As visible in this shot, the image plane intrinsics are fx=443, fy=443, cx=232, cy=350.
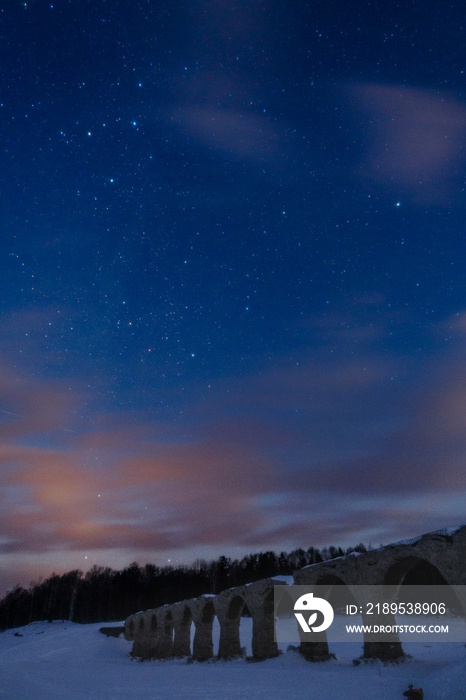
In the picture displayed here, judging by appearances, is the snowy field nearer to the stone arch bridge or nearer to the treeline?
the stone arch bridge

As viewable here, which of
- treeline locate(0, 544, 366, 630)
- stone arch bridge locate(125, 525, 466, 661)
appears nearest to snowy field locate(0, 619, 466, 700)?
stone arch bridge locate(125, 525, 466, 661)

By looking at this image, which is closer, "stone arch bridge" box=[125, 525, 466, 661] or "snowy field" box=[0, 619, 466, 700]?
"snowy field" box=[0, 619, 466, 700]

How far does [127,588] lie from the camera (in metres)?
73.1

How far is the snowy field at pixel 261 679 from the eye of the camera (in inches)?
447

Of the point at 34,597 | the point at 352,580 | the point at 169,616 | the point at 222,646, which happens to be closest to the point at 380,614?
the point at 352,580

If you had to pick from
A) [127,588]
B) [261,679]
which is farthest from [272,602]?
[127,588]

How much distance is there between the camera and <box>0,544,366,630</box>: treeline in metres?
72.4

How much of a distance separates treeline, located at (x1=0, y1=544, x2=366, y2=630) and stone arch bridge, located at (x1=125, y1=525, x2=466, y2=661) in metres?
41.3

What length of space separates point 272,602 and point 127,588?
63371 mm

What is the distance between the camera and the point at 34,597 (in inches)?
3748

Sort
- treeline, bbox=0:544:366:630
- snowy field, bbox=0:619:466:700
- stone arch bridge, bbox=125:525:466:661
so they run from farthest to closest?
treeline, bbox=0:544:366:630 < stone arch bridge, bbox=125:525:466:661 < snowy field, bbox=0:619:466:700

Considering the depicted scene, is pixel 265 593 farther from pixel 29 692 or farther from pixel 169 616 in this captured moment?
pixel 169 616

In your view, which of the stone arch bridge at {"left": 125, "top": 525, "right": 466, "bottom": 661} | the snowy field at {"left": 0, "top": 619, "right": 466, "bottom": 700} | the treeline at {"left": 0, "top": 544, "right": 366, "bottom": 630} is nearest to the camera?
the snowy field at {"left": 0, "top": 619, "right": 466, "bottom": 700}

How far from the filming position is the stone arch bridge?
12.4m
